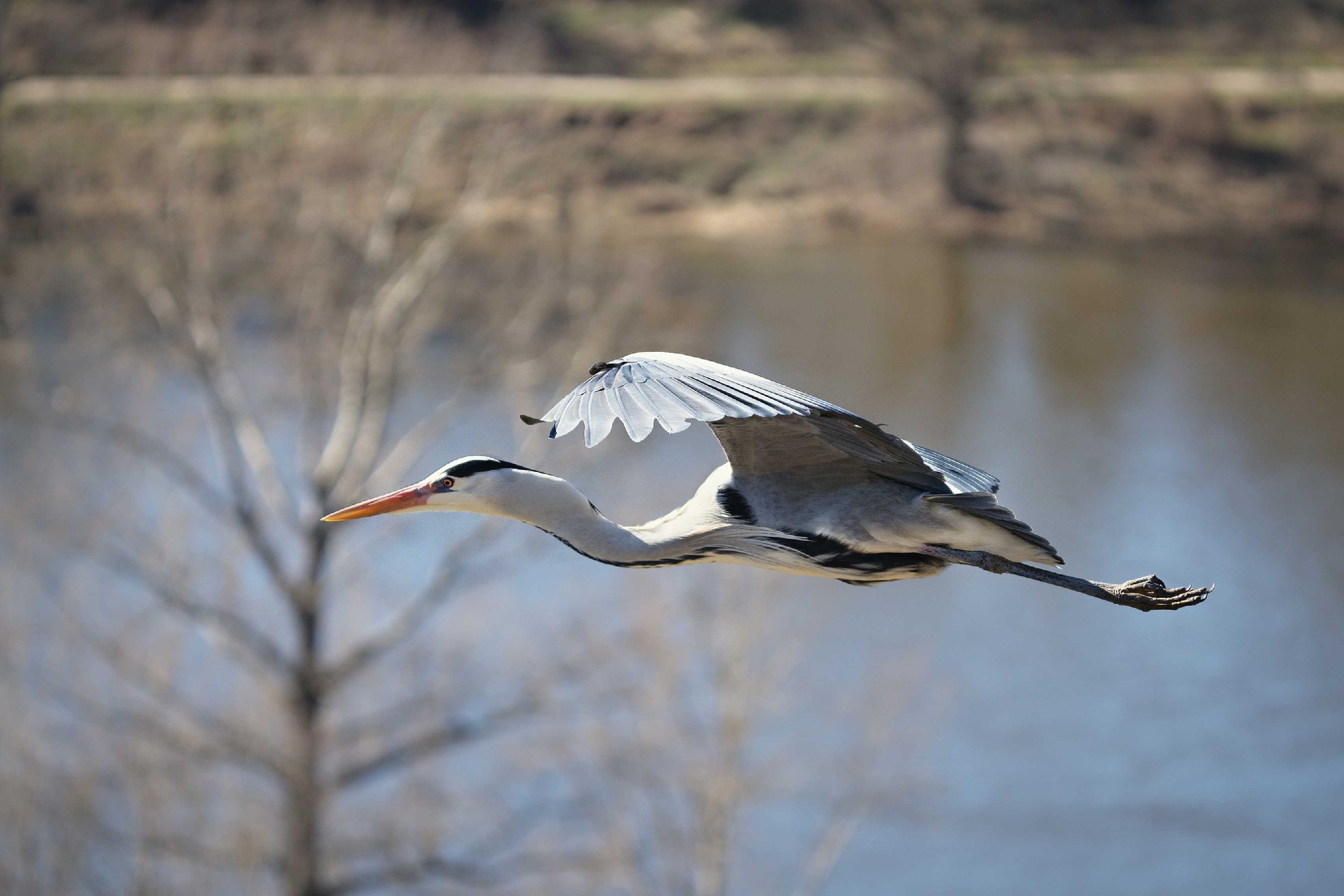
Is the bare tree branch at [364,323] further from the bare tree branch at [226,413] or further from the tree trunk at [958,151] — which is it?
the tree trunk at [958,151]

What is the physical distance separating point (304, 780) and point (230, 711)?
244 cm

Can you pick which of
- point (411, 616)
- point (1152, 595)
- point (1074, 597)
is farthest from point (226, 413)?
point (1152, 595)

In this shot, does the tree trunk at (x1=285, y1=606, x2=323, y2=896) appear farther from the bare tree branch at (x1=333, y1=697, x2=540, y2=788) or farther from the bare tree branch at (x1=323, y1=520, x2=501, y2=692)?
the bare tree branch at (x1=333, y1=697, x2=540, y2=788)

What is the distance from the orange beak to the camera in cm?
359

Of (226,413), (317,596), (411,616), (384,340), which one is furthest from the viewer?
(384,340)

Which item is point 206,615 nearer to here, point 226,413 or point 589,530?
point 226,413

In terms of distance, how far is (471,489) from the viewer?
366 centimetres

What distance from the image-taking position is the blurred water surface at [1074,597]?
1658 cm

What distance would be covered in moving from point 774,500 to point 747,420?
0.84 ft

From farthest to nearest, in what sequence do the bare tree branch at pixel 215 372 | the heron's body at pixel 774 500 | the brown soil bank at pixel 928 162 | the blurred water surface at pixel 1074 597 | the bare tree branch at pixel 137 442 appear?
the brown soil bank at pixel 928 162 → the blurred water surface at pixel 1074 597 → the bare tree branch at pixel 215 372 → the bare tree branch at pixel 137 442 → the heron's body at pixel 774 500

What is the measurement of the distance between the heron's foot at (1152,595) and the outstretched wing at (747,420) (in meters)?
0.39

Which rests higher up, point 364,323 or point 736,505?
point 364,323

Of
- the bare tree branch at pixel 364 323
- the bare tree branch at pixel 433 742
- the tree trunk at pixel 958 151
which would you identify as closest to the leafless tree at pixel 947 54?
the tree trunk at pixel 958 151

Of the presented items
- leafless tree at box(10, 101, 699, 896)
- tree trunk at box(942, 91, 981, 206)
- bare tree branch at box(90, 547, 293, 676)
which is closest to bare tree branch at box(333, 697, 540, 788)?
leafless tree at box(10, 101, 699, 896)
